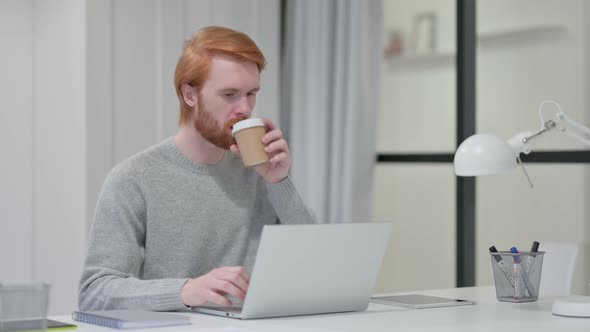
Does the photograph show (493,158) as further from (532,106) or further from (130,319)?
(532,106)

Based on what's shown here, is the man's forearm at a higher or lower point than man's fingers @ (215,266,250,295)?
lower

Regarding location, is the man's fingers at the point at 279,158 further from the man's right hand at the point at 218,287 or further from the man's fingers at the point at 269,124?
the man's right hand at the point at 218,287

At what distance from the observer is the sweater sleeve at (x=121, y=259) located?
2035 millimetres

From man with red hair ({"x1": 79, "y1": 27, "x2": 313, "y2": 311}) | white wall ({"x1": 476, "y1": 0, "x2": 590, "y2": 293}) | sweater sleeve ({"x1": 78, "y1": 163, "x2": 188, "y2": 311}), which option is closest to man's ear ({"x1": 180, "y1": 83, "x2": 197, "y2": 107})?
man with red hair ({"x1": 79, "y1": 27, "x2": 313, "y2": 311})

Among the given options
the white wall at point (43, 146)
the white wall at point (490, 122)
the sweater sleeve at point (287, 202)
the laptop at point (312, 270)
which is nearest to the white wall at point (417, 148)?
the white wall at point (490, 122)

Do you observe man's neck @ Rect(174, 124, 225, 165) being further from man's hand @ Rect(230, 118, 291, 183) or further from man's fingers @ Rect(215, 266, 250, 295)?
man's fingers @ Rect(215, 266, 250, 295)

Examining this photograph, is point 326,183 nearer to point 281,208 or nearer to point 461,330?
point 281,208

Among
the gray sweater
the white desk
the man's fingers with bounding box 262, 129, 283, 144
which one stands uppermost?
the man's fingers with bounding box 262, 129, 283, 144

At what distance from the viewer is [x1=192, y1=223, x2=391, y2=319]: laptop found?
6.08 ft

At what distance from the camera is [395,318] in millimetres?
1953

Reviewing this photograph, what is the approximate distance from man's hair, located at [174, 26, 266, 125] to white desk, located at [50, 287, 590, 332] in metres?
0.71

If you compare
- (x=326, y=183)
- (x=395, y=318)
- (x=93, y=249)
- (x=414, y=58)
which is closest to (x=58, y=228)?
(x=326, y=183)

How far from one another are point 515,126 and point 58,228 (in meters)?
1.79

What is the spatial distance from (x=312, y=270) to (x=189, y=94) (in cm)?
78
